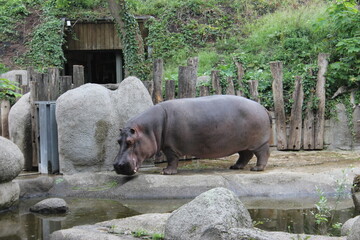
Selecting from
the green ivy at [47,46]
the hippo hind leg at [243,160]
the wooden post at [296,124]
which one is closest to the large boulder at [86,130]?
the hippo hind leg at [243,160]

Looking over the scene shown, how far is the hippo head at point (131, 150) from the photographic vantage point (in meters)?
7.52

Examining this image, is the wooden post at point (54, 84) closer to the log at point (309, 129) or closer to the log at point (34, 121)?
the log at point (34, 121)

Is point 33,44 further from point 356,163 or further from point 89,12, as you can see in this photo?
point 356,163

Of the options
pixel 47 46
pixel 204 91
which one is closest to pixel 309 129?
pixel 204 91

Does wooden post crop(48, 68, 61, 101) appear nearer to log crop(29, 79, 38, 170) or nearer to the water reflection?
log crop(29, 79, 38, 170)

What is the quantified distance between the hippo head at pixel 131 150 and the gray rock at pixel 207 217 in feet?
9.66

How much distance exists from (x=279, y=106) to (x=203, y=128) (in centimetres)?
295

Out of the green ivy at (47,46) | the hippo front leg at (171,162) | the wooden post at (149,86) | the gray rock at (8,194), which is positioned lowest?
the gray rock at (8,194)

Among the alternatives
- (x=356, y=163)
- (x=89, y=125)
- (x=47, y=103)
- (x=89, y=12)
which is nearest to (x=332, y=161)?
(x=356, y=163)

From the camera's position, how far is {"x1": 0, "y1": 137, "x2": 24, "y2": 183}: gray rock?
6.80 m

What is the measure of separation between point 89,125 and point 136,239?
3.84 metres

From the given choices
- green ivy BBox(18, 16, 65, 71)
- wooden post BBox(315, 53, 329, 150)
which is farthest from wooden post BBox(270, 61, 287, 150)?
green ivy BBox(18, 16, 65, 71)

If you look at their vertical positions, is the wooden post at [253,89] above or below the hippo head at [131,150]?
above

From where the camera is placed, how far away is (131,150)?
7.62 meters
